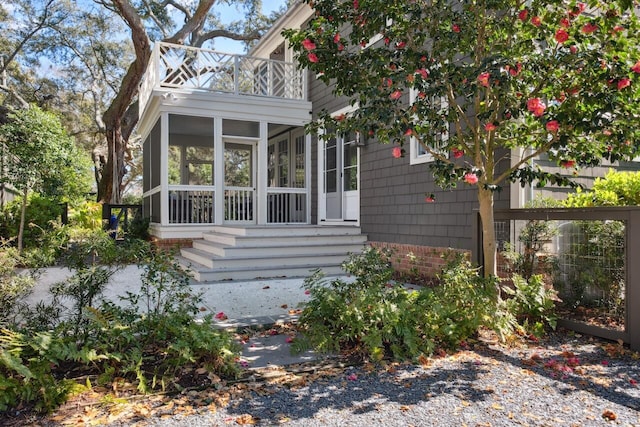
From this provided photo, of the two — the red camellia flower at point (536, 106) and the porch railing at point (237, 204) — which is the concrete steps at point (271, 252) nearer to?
the porch railing at point (237, 204)

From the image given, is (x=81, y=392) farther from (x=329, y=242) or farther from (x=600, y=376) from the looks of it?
(x=329, y=242)

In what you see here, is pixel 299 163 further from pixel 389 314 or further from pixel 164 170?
pixel 389 314

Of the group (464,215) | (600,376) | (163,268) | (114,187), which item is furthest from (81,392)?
(114,187)

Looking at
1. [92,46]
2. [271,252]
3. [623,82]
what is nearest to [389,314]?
[623,82]

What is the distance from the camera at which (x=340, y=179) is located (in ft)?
31.0

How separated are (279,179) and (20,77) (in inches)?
647

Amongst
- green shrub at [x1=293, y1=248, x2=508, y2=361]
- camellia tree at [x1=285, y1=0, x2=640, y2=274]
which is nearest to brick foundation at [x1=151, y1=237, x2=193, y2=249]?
camellia tree at [x1=285, y1=0, x2=640, y2=274]

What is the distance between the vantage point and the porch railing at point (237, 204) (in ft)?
32.0

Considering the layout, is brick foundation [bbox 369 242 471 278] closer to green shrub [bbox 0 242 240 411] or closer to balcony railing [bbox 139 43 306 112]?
green shrub [bbox 0 242 240 411]

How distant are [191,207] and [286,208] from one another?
2.12 metres

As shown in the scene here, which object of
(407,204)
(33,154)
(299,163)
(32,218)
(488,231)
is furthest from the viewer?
(299,163)

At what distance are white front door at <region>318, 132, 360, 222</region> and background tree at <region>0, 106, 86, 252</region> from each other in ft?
15.9

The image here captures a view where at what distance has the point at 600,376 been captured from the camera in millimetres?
3053

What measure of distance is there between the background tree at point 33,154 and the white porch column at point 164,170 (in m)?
1.58
